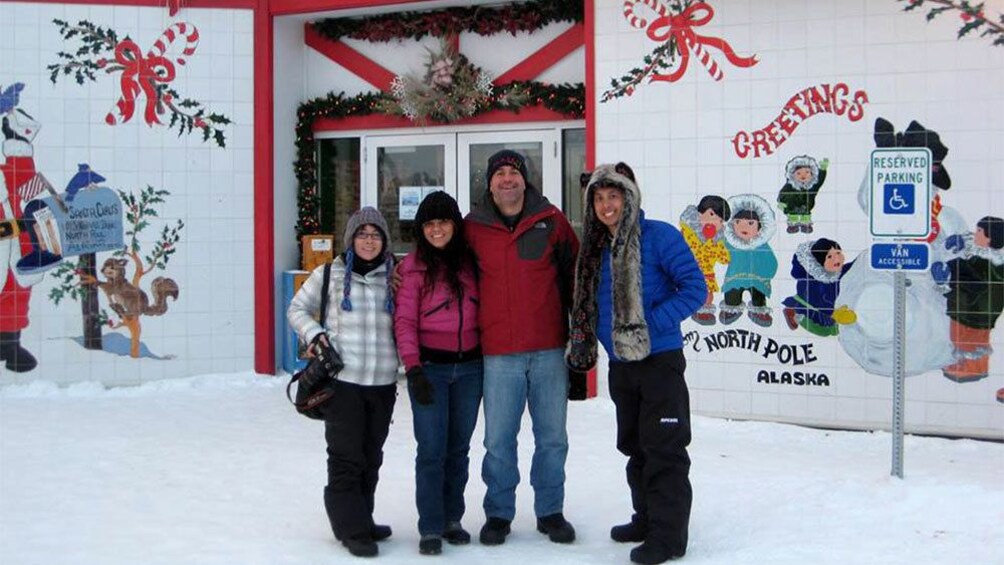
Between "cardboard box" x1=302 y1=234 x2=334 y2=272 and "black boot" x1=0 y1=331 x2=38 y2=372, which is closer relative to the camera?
"black boot" x1=0 y1=331 x2=38 y2=372

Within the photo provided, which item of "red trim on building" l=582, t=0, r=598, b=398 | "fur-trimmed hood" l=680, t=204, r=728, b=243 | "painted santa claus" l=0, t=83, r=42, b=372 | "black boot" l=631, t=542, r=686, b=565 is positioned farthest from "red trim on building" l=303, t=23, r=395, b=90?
"black boot" l=631, t=542, r=686, b=565

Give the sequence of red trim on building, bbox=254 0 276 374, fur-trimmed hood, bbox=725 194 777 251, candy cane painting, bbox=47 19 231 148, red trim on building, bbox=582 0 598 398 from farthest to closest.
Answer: red trim on building, bbox=254 0 276 374, candy cane painting, bbox=47 19 231 148, red trim on building, bbox=582 0 598 398, fur-trimmed hood, bbox=725 194 777 251

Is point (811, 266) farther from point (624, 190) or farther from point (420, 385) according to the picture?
point (420, 385)

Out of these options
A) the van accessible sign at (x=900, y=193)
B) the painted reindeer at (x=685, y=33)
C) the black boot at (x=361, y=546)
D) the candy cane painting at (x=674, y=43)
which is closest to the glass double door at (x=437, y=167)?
the candy cane painting at (x=674, y=43)

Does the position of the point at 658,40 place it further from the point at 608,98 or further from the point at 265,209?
the point at 265,209

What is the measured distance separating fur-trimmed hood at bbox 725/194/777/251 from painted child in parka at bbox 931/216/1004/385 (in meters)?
1.21

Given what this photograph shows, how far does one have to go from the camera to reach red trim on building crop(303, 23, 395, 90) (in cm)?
939

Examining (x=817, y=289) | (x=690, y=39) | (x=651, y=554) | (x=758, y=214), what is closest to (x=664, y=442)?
(x=651, y=554)

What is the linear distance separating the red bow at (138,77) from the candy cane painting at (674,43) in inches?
166

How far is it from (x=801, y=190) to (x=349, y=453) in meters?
4.33

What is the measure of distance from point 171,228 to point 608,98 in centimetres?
417

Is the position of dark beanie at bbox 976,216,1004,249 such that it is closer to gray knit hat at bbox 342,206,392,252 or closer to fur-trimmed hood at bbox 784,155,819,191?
fur-trimmed hood at bbox 784,155,819,191

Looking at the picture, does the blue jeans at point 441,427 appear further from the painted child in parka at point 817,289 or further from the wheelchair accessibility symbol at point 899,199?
the painted child in parka at point 817,289

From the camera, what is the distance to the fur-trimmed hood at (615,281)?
4.40 m
